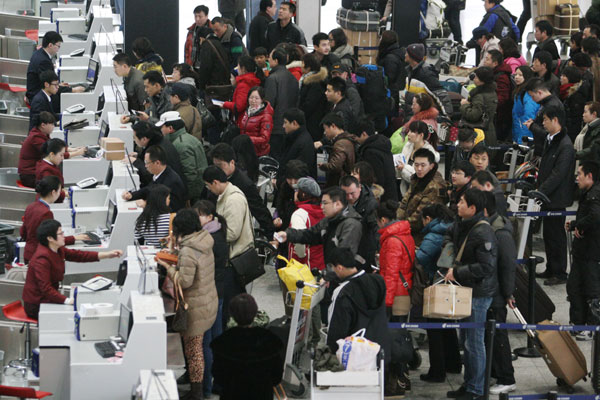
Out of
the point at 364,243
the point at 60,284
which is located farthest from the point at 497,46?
the point at 60,284

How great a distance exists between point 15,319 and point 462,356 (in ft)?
10.9

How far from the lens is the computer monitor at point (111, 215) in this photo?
8758 millimetres

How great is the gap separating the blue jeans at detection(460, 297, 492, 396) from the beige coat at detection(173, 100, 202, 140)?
3.75 m

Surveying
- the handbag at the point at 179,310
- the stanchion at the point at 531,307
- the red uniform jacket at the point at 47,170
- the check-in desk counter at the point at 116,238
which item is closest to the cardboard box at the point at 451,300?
the stanchion at the point at 531,307

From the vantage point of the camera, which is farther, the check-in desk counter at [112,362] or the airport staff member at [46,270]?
the airport staff member at [46,270]

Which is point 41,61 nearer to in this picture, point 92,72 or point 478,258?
point 92,72

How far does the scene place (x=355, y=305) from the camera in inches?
279

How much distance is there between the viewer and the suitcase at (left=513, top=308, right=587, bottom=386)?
8.01m

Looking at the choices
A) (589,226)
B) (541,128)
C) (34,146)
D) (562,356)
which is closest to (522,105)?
(541,128)

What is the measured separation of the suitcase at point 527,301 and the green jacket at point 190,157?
9.47ft

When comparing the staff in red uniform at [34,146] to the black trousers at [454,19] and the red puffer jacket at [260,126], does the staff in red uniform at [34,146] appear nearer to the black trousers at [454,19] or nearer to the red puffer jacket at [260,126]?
the red puffer jacket at [260,126]

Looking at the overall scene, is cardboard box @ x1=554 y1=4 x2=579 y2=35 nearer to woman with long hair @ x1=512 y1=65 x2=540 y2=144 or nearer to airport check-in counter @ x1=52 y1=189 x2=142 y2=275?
woman with long hair @ x1=512 y1=65 x2=540 y2=144

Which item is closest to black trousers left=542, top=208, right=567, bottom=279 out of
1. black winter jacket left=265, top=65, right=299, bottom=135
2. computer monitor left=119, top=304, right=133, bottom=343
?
black winter jacket left=265, top=65, right=299, bottom=135

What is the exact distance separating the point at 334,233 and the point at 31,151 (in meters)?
3.92
